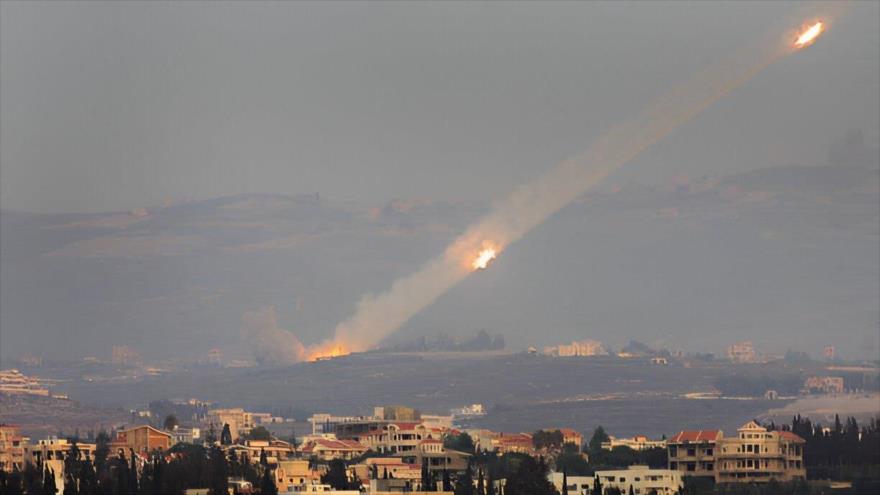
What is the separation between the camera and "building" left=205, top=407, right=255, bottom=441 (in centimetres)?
12662

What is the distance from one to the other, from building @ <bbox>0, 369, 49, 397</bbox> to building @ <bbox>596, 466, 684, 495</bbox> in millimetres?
61165

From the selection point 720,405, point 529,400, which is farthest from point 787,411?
point 529,400

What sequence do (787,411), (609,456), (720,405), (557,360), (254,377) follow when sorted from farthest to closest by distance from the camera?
(557,360), (254,377), (720,405), (787,411), (609,456)

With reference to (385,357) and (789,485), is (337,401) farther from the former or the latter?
(789,485)

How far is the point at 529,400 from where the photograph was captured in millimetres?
167625

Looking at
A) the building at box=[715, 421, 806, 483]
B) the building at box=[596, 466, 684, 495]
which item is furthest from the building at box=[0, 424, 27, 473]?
the building at box=[715, 421, 806, 483]

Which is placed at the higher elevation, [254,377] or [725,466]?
[254,377]

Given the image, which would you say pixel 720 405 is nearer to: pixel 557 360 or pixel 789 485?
pixel 557 360

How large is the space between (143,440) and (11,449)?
6.09 m

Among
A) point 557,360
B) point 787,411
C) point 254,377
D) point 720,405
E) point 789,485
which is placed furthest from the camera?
point 557,360

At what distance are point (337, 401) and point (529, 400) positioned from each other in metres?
11.2

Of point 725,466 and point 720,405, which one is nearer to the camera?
point 725,466

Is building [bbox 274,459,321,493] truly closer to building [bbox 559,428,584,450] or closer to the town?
the town

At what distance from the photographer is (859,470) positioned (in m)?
94.3
